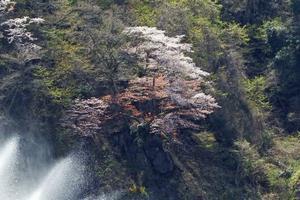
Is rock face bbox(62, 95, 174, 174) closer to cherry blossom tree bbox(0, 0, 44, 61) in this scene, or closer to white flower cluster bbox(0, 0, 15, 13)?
cherry blossom tree bbox(0, 0, 44, 61)

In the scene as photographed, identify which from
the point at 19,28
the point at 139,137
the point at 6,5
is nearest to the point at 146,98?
the point at 139,137

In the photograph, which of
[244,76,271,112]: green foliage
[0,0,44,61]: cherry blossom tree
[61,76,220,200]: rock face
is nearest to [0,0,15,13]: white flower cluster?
[0,0,44,61]: cherry blossom tree

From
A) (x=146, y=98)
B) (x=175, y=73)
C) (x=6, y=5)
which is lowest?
(x=146, y=98)

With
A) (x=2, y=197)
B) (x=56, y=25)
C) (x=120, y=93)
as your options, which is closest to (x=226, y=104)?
(x=120, y=93)

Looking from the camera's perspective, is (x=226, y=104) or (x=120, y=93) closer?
(x=120, y=93)

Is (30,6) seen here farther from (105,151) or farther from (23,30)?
(105,151)

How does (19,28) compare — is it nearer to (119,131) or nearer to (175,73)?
(119,131)

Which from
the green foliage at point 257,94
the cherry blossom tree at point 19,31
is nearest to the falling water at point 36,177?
the cherry blossom tree at point 19,31
